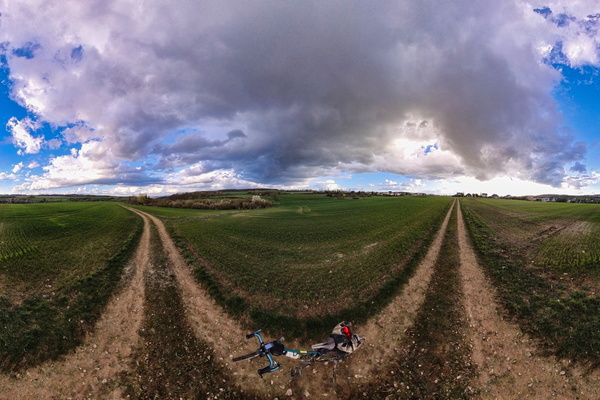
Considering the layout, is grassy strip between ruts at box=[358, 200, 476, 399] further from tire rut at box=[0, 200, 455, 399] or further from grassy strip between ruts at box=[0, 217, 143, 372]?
grassy strip between ruts at box=[0, 217, 143, 372]

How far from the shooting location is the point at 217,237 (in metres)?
24.6

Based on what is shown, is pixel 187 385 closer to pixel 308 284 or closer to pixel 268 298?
pixel 268 298

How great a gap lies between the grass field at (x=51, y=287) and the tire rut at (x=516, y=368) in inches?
577

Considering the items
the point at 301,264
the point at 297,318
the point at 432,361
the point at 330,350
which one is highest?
the point at 330,350

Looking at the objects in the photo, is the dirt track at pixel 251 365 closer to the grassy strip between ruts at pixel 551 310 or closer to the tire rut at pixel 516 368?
the tire rut at pixel 516 368

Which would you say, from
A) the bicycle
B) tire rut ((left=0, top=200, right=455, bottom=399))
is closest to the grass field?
tire rut ((left=0, top=200, right=455, bottom=399))

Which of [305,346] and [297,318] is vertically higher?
[297,318]

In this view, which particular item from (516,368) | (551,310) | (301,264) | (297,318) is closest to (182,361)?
(297,318)

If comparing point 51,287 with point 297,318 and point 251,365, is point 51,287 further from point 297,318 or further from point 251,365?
point 297,318

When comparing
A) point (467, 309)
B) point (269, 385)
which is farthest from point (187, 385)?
point (467, 309)

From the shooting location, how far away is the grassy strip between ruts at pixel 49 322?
7816 mm

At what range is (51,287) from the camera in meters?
12.2

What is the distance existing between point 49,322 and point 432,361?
15039 millimetres

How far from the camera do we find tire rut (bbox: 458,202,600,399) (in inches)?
255
